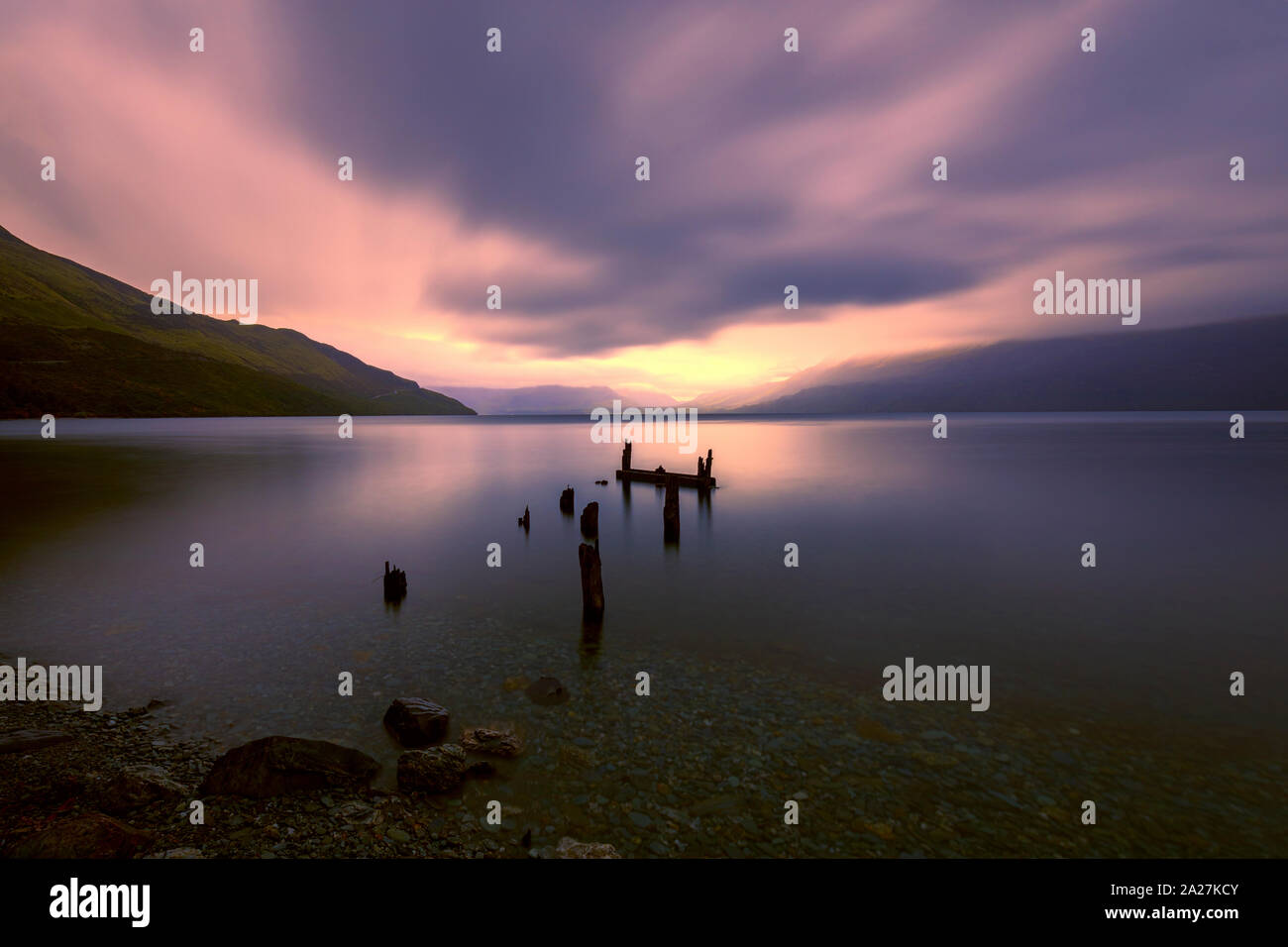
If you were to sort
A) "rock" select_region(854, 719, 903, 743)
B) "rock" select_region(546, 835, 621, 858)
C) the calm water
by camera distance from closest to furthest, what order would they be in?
"rock" select_region(546, 835, 621, 858), "rock" select_region(854, 719, 903, 743), the calm water

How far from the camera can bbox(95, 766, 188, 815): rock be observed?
7.83m

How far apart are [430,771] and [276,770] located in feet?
7.52

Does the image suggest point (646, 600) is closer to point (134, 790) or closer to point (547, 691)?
point (547, 691)

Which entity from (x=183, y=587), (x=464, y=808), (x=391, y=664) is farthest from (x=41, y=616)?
(x=464, y=808)

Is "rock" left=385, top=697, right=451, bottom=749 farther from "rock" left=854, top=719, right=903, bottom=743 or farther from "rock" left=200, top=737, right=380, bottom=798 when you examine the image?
"rock" left=854, top=719, right=903, bottom=743

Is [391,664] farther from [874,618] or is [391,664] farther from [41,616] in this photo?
[874,618]

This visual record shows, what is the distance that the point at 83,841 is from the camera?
6773mm

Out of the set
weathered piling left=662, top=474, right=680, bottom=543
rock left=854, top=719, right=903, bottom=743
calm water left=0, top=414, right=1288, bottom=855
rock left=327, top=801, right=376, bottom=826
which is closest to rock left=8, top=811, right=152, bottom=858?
rock left=327, top=801, right=376, bottom=826

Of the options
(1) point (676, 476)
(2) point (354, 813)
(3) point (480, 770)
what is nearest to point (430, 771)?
(3) point (480, 770)

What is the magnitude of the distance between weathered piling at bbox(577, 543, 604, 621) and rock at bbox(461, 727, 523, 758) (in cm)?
703

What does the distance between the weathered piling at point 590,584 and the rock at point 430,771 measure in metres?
8.15

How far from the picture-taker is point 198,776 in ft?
28.6
